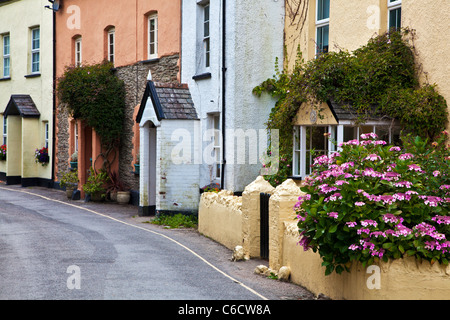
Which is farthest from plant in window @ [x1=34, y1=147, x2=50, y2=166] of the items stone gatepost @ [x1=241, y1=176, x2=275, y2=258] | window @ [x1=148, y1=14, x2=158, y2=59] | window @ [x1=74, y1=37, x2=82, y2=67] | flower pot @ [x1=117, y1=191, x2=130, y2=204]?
stone gatepost @ [x1=241, y1=176, x2=275, y2=258]

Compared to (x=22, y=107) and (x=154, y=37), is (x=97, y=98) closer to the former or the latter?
(x=154, y=37)

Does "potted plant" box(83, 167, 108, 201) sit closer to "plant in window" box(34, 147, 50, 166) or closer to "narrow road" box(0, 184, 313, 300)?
"narrow road" box(0, 184, 313, 300)

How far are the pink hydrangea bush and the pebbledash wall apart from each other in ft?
0.58

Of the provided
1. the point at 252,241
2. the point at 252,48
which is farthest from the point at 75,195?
the point at 252,241

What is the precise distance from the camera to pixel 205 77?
667 inches

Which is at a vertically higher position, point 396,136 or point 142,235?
point 396,136

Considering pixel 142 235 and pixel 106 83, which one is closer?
pixel 142 235

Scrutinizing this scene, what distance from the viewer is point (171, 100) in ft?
57.5

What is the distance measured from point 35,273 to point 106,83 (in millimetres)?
12357

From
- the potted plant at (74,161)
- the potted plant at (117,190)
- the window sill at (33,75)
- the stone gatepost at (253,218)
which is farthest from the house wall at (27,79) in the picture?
the stone gatepost at (253,218)

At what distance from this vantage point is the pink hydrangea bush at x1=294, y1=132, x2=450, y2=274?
7.17 m

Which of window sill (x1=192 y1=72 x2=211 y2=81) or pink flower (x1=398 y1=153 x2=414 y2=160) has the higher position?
window sill (x1=192 y1=72 x2=211 y2=81)
